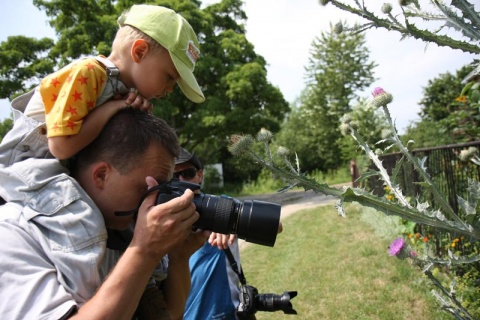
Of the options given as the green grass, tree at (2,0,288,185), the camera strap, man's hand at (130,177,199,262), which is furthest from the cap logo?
tree at (2,0,288,185)

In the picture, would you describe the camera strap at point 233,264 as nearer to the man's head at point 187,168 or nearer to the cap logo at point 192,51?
the man's head at point 187,168

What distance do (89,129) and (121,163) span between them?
170 millimetres

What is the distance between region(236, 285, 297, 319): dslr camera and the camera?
2492mm

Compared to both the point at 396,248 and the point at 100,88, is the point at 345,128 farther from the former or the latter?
the point at 100,88

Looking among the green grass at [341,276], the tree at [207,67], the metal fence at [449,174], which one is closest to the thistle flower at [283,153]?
the metal fence at [449,174]

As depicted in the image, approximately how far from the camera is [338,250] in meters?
7.00

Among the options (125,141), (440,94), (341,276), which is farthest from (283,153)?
(440,94)

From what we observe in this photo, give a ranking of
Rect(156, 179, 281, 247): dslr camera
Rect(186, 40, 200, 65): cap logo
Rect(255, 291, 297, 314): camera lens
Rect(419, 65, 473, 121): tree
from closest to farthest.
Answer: Rect(156, 179, 281, 247): dslr camera
Rect(186, 40, 200, 65): cap logo
Rect(255, 291, 297, 314): camera lens
Rect(419, 65, 473, 121): tree

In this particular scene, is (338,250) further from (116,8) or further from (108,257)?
(116,8)

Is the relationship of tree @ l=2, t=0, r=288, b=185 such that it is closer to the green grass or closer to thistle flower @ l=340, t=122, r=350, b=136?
the green grass

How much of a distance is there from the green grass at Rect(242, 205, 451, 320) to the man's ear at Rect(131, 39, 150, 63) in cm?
347

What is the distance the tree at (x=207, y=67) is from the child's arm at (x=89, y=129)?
12691 mm

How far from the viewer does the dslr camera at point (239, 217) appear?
1415mm

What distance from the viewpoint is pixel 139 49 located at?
170 centimetres
